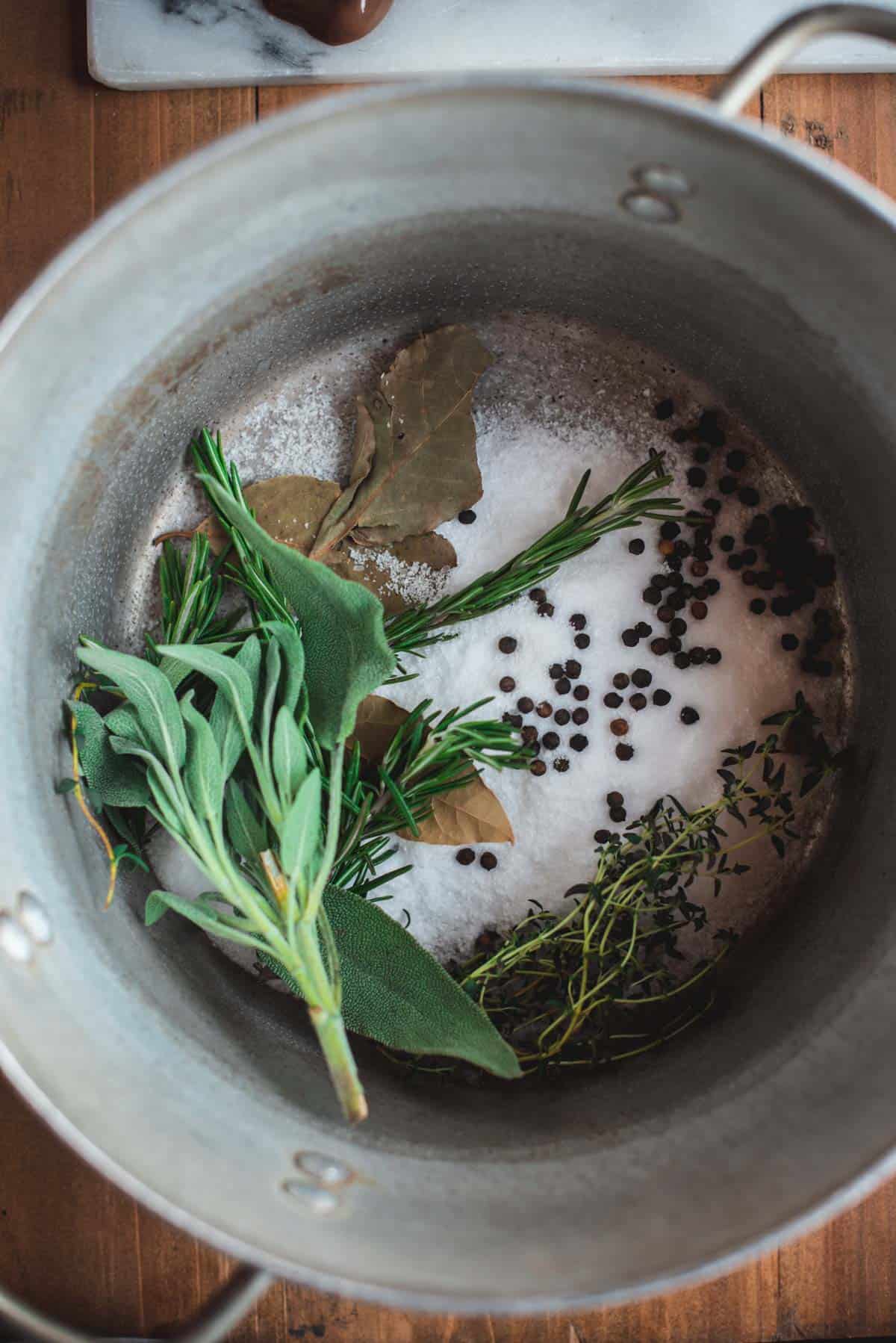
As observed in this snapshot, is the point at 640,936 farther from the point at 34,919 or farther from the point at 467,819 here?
the point at 34,919

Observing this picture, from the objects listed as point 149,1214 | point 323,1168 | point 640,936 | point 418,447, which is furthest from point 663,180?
point 149,1214

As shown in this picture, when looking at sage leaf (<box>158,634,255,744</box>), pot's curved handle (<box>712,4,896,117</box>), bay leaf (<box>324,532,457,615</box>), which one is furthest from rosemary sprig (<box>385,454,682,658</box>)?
pot's curved handle (<box>712,4,896,117</box>)

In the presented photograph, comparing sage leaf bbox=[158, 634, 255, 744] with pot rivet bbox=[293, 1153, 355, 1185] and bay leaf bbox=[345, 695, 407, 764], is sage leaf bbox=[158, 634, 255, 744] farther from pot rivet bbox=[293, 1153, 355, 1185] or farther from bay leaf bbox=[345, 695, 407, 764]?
pot rivet bbox=[293, 1153, 355, 1185]

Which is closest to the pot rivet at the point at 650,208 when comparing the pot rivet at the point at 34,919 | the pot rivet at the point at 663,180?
the pot rivet at the point at 663,180

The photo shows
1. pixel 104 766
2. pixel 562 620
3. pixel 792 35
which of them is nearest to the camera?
pixel 792 35

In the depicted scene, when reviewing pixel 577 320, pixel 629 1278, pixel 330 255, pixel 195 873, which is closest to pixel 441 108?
pixel 330 255

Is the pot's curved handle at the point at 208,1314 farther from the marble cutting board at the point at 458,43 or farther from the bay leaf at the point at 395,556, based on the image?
the marble cutting board at the point at 458,43

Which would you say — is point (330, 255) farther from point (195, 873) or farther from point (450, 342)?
point (195, 873)
